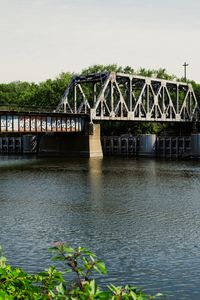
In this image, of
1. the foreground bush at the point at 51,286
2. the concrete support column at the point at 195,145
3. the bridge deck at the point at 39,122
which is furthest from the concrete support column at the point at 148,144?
the foreground bush at the point at 51,286

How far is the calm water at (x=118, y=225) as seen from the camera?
2038 centimetres

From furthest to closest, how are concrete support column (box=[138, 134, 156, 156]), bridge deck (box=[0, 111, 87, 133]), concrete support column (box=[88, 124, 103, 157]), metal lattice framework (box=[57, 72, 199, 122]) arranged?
concrete support column (box=[138, 134, 156, 156]) → metal lattice framework (box=[57, 72, 199, 122]) → concrete support column (box=[88, 124, 103, 157]) → bridge deck (box=[0, 111, 87, 133])

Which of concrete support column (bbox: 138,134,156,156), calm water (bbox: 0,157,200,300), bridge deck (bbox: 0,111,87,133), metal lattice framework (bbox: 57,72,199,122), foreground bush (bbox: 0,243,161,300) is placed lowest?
calm water (bbox: 0,157,200,300)

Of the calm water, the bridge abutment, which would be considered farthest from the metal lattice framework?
the calm water

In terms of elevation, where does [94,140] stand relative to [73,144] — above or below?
above

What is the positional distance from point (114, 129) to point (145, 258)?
109874 mm

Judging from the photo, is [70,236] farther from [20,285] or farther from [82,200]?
[20,285]

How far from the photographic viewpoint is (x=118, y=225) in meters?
29.9

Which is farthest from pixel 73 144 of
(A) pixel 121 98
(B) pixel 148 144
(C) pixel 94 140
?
(B) pixel 148 144

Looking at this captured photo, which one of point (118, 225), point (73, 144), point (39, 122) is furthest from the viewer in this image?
point (73, 144)

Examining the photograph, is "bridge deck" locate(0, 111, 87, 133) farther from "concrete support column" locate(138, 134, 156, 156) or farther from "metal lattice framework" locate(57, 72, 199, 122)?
"concrete support column" locate(138, 134, 156, 156)

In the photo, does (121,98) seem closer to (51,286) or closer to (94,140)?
(94,140)

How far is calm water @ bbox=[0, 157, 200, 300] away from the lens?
2038cm

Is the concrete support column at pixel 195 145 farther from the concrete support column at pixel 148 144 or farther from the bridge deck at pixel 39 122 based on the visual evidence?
the bridge deck at pixel 39 122
